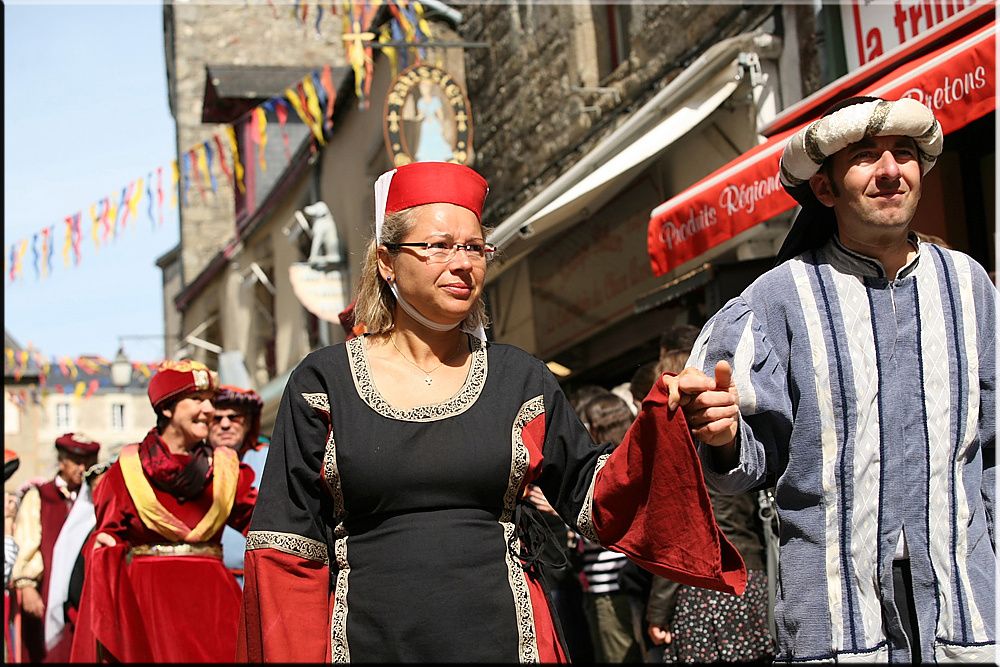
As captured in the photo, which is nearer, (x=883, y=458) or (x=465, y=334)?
(x=883, y=458)

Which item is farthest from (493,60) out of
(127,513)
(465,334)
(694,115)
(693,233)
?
(465,334)

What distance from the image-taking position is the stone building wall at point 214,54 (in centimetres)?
2947

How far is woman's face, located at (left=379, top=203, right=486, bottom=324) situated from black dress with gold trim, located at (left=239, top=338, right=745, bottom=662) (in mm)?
210

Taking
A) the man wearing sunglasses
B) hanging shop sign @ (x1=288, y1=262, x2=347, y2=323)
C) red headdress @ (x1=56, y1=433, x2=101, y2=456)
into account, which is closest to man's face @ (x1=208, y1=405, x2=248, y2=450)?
the man wearing sunglasses

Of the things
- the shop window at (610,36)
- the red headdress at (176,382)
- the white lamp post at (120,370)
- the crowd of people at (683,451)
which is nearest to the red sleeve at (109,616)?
the red headdress at (176,382)

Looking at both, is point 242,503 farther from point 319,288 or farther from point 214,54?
point 214,54

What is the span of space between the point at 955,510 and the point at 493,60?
12.3 m

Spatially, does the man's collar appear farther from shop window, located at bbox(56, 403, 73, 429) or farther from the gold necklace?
shop window, located at bbox(56, 403, 73, 429)

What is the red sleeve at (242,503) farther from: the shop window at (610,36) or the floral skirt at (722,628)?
the shop window at (610,36)

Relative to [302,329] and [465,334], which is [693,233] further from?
[302,329]

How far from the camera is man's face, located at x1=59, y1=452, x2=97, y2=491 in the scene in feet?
35.4

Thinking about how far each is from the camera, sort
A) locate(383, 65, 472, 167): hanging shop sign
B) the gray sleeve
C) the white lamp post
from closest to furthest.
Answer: the gray sleeve
locate(383, 65, 472, 167): hanging shop sign
the white lamp post

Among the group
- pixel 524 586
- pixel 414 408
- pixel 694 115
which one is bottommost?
pixel 524 586

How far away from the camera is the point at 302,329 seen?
22.0 m
